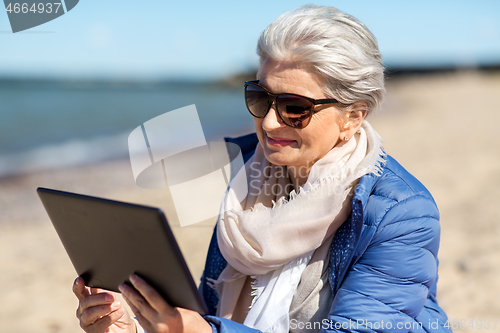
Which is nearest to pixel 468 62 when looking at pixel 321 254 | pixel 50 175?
pixel 50 175

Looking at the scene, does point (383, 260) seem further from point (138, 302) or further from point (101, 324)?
point (101, 324)

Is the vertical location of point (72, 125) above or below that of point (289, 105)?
below

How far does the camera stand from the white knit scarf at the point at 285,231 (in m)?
1.65

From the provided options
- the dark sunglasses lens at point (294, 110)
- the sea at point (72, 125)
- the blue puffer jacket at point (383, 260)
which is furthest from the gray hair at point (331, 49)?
the sea at point (72, 125)

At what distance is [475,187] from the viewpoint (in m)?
6.64

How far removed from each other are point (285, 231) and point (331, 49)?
2.50 feet

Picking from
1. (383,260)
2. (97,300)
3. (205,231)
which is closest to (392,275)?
(383,260)

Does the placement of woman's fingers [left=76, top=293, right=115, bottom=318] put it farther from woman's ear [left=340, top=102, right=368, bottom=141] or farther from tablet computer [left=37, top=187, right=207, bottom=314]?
woman's ear [left=340, top=102, right=368, bottom=141]

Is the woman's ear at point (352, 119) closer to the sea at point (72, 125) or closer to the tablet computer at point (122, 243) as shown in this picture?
the tablet computer at point (122, 243)

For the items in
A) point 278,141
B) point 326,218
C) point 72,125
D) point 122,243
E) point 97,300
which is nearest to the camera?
point 122,243

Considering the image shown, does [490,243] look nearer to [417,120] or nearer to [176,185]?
[176,185]

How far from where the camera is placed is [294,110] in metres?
1.63

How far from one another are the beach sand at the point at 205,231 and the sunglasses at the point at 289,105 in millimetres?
655

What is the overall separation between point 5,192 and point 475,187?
8.21 meters
